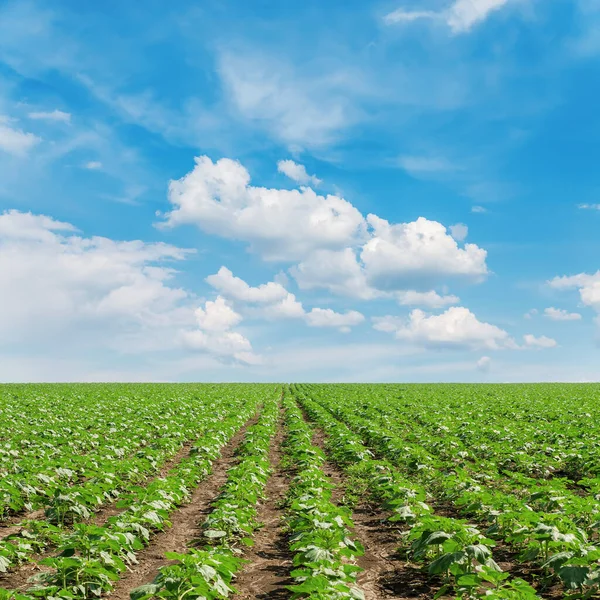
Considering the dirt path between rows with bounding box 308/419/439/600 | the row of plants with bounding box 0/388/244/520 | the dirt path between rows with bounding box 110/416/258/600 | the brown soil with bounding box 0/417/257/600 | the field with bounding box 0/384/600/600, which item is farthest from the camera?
the row of plants with bounding box 0/388/244/520

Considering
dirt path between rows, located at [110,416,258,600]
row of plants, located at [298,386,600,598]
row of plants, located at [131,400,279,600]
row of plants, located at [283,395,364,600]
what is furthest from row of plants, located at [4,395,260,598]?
row of plants, located at [298,386,600,598]

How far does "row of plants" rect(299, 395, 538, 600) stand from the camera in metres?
5.62

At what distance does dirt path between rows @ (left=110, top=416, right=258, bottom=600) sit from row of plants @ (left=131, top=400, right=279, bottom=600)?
413mm

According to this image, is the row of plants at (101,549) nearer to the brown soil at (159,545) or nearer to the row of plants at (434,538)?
the brown soil at (159,545)

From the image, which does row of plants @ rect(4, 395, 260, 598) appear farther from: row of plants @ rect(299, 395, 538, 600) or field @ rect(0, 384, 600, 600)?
row of plants @ rect(299, 395, 538, 600)

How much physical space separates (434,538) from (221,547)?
3.64m

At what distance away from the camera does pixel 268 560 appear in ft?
27.3

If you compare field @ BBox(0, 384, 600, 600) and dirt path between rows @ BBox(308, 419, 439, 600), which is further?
dirt path between rows @ BBox(308, 419, 439, 600)

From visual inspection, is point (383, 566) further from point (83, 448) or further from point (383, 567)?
point (83, 448)

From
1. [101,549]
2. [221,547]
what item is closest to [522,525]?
[221,547]

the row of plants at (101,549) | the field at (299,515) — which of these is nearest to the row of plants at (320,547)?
the field at (299,515)

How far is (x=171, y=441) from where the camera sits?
17.7 metres

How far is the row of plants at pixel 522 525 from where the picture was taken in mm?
6000

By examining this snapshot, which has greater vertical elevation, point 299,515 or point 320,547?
point 320,547
